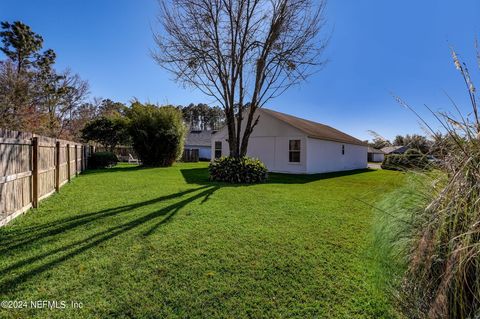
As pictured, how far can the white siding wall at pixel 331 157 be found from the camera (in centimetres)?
1508

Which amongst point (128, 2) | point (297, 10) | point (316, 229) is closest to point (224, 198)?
point (316, 229)

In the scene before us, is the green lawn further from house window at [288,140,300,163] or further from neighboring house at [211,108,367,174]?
house window at [288,140,300,163]

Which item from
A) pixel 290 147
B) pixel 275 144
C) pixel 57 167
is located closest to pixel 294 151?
pixel 290 147

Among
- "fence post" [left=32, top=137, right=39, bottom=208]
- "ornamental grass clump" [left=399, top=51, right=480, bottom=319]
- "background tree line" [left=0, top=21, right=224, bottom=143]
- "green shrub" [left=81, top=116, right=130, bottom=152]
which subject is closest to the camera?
"ornamental grass clump" [left=399, top=51, right=480, bottom=319]

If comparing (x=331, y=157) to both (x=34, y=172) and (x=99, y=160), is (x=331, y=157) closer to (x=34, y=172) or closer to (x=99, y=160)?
(x=99, y=160)

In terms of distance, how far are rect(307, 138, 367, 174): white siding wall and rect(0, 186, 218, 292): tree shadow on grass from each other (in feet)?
34.6

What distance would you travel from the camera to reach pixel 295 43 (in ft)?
35.3

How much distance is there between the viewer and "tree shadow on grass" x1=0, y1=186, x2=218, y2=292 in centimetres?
267

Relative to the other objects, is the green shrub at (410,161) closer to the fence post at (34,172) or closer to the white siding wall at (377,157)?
the fence post at (34,172)

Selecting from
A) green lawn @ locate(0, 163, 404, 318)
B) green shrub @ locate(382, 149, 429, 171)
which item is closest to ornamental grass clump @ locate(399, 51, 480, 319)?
green shrub @ locate(382, 149, 429, 171)

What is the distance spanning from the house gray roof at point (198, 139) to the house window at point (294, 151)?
20.1 meters

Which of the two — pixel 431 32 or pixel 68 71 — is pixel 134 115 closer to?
pixel 68 71

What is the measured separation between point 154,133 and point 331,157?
1234 centimetres

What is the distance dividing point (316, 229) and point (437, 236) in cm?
275
